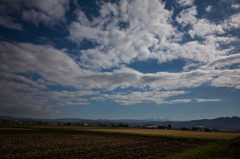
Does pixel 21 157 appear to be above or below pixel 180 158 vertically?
below

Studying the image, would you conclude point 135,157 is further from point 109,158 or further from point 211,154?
point 211,154

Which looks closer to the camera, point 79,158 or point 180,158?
point 180,158

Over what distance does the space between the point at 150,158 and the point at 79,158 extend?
10.0 m

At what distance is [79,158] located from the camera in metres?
21.0

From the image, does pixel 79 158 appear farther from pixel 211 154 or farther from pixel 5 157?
pixel 211 154

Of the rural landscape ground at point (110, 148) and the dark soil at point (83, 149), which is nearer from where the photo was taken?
the rural landscape ground at point (110, 148)

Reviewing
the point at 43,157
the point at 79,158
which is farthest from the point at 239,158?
the point at 43,157

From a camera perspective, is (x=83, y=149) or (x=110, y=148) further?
(x=110, y=148)

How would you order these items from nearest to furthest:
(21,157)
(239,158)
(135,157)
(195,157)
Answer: (239,158), (195,157), (21,157), (135,157)

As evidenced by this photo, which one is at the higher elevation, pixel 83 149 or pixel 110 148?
pixel 83 149

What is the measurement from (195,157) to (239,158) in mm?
4599

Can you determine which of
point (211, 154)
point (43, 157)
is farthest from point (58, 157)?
point (211, 154)

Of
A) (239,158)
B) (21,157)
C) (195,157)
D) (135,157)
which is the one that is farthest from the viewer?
(135,157)

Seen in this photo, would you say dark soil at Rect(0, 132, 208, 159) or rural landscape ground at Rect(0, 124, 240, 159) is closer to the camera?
rural landscape ground at Rect(0, 124, 240, 159)
